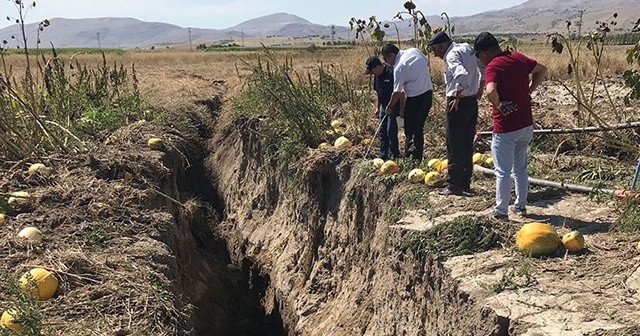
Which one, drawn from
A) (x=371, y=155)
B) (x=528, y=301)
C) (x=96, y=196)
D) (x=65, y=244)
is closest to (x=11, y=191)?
(x=96, y=196)

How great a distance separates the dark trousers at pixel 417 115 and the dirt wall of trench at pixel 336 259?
76 centimetres

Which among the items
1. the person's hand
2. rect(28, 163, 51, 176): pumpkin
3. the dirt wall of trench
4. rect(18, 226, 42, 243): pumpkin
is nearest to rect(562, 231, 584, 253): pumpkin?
the dirt wall of trench

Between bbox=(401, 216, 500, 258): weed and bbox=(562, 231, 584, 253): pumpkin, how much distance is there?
0.57 metres

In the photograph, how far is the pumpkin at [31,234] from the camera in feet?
15.9

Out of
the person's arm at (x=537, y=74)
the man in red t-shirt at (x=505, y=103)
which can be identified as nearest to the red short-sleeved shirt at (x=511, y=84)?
the man in red t-shirt at (x=505, y=103)

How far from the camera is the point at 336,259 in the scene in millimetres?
7320

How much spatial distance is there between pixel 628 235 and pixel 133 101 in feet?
29.9

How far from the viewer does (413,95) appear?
6.45 metres

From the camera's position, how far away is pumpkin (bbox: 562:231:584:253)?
4211mm

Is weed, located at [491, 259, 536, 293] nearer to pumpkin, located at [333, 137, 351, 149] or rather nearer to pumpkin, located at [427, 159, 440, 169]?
pumpkin, located at [427, 159, 440, 169]

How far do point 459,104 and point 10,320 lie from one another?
171 inches

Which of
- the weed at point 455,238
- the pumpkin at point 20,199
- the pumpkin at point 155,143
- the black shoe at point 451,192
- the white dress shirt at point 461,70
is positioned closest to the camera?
the weed at point 455,238

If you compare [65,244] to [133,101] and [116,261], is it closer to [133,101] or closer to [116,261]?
[116,261]

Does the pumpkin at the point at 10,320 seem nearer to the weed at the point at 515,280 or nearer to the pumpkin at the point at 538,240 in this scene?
the weed at the point at 515,280
